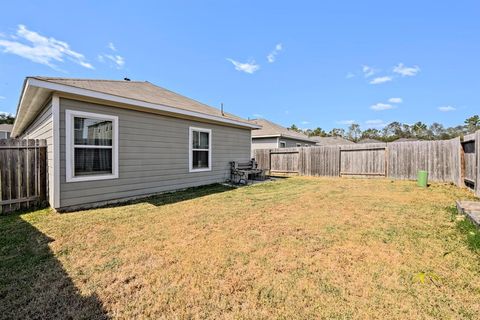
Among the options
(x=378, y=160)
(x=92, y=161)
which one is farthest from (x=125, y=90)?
(x=378, y=160)

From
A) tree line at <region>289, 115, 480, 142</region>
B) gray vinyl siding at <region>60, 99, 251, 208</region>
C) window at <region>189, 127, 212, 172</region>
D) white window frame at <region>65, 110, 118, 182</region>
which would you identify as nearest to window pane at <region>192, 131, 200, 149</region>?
window at <region>189, 127, 212, 172</region>

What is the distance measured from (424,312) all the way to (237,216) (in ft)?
10.5

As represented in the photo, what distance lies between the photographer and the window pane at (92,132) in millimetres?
5215

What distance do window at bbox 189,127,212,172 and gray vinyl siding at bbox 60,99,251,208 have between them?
0.59 feet

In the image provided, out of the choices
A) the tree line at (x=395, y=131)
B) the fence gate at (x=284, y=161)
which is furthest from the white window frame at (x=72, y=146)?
the tree line at (x=395, y=131)

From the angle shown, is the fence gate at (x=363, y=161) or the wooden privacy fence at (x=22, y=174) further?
the fence gate at (x=363, y=161)

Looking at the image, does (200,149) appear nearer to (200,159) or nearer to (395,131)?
(200,159)

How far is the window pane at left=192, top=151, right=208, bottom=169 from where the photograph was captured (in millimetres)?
8258

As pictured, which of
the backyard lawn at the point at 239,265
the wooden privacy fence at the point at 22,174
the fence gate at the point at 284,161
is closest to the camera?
the backyard lawn at the point at 239,265

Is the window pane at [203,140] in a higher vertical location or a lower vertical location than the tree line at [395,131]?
lower

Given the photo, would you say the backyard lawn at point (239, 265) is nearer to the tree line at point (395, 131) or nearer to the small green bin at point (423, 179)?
the small green bin at point (423, 179)

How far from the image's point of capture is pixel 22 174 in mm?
5156

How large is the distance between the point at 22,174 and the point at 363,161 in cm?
1320

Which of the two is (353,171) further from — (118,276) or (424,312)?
(118,276)
